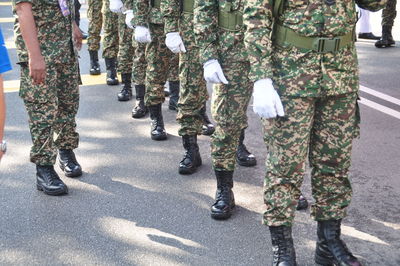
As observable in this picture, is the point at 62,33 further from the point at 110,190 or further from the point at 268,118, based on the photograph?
the point at 268,118

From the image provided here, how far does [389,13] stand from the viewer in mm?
8703

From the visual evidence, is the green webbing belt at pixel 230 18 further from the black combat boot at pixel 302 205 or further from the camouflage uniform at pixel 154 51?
the camouflage uniform at pixel 154 51

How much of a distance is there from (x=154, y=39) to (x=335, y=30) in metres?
2.55

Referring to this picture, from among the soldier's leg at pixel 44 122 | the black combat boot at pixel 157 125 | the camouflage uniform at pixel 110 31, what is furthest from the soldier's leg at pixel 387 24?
the soldier's leg at pixel 44 122

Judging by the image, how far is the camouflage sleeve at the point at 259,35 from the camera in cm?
281

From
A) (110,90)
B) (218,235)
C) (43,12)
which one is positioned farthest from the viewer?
(110,90)

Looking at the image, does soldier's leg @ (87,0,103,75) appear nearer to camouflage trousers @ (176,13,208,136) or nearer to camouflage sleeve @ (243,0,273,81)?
camouflage trousers @ (176,13,208,136)

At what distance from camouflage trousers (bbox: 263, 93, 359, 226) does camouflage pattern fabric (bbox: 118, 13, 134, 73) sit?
361cm

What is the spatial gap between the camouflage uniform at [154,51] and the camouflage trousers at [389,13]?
15.1ft

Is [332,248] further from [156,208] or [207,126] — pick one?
[207,126]

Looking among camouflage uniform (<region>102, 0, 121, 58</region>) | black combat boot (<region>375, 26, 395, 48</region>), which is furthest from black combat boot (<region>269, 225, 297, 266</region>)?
black combat boot (<region>375, 26, 395, 48</region>)

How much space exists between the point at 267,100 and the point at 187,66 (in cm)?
163

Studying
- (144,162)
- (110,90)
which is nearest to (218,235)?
(144,162)

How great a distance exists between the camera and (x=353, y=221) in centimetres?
369
